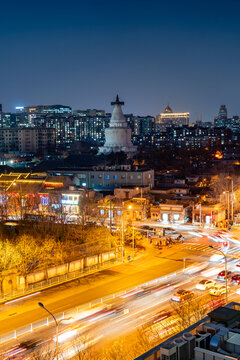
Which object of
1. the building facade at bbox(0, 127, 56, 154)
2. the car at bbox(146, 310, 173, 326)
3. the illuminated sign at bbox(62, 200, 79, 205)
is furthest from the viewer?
the building facade at bbox(0, 127, 56, 154)

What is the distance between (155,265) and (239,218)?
50.3 ft

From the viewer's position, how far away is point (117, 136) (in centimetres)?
8738

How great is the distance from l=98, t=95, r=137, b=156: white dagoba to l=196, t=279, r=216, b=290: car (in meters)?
64.6

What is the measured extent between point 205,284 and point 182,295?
2.00 m

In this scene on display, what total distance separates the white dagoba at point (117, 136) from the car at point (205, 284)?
6462 centimetres

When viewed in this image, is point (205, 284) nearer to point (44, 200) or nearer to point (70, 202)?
point (70, 202)

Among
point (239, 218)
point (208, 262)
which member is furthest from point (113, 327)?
point (239, 218)

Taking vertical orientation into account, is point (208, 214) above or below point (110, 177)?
below

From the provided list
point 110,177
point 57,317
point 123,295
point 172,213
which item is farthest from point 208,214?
point 57,317

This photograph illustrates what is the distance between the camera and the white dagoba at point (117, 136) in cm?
8660

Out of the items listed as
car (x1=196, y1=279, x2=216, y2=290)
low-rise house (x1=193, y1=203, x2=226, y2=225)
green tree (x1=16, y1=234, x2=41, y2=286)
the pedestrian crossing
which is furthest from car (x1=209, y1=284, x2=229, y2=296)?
low-rise house (x1=193, y1=203, x2=226, y2=225)

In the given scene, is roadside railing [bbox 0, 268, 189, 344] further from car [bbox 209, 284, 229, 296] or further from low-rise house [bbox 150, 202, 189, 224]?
low-rise house [bbox 150, 202, 189, 224]

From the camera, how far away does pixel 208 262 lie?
1038 inches

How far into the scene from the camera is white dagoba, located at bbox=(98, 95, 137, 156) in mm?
86600
